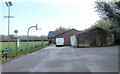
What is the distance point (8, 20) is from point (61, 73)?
1277 cm

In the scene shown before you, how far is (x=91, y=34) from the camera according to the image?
3678 cm

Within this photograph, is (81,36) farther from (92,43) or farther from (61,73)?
(61,73)

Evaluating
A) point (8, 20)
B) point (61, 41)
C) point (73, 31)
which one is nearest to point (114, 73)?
point (8, 20)

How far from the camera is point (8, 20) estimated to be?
792 inches

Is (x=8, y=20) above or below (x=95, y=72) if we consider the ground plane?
above

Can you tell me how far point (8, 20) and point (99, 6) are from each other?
12.9m

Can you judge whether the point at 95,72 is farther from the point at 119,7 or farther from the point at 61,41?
the point at 61,41

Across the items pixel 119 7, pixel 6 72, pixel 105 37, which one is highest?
pixel 119 7

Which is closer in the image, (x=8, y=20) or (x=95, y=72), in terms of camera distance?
(x=95, y=72)

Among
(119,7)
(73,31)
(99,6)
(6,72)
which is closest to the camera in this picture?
(6,72)

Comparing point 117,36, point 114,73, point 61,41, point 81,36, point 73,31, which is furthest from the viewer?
point 73,31

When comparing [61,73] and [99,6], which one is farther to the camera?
[99,6]

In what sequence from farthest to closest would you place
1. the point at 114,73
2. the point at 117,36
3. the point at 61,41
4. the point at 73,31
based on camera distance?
the point at 73,31
the point at 61,41
the point at 117,36
the point at 114,73


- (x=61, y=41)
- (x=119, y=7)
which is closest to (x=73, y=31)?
(x=61, y=41)
